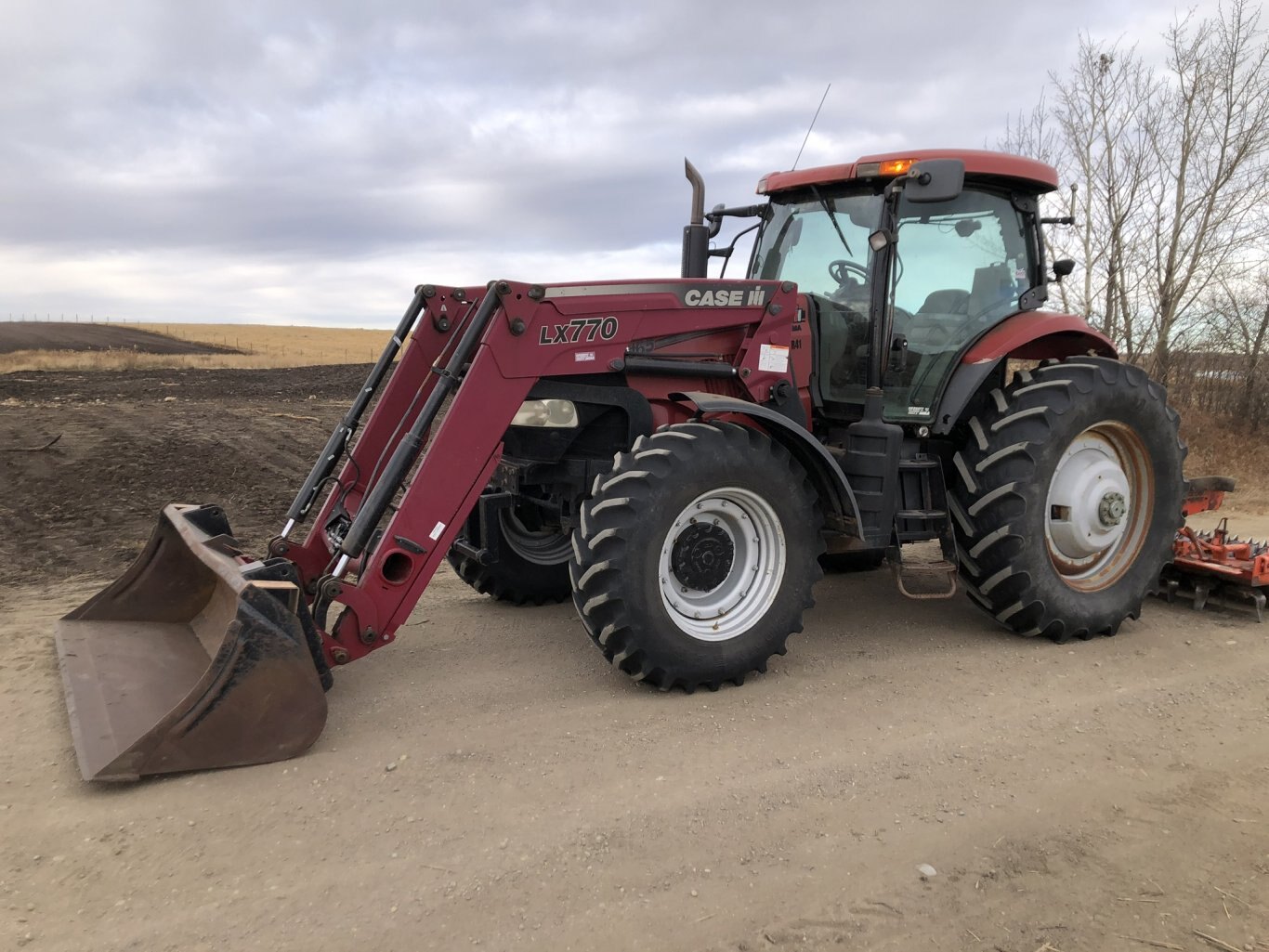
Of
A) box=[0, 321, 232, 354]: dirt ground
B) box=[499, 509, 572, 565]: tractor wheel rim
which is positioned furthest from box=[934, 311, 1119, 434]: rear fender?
box=[0, 321, 232, 354]: dirt ground

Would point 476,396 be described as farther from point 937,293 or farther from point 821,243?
point 937,293

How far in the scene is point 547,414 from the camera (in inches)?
182

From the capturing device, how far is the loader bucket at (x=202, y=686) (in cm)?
326

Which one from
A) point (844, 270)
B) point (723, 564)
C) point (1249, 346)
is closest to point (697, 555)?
point (723, 564)

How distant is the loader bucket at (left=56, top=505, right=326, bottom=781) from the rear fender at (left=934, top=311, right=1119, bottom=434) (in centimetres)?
355

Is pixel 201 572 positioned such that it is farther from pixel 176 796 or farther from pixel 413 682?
pixel 176 796

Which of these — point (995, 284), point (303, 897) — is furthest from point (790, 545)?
point (303, 897)

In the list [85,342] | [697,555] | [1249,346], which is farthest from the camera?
[85,342]

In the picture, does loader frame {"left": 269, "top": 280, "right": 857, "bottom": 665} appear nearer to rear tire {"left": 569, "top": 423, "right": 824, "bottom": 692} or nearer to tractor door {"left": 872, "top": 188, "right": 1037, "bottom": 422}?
rear tire {"left": 569, "top": 423, "right": 824, "bottom": 692}

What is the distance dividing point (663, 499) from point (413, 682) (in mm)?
1533

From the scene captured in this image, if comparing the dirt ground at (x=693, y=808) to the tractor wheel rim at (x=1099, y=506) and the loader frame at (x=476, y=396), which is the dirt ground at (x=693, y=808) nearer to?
the tractor wheel rim at (x=1099, y=506)

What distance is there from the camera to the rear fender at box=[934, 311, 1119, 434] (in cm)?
495

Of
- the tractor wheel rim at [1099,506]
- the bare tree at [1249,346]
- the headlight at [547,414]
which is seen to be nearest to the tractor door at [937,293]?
the tractor wheel rim at [1099,506]

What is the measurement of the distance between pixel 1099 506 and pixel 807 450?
2.00 metres
